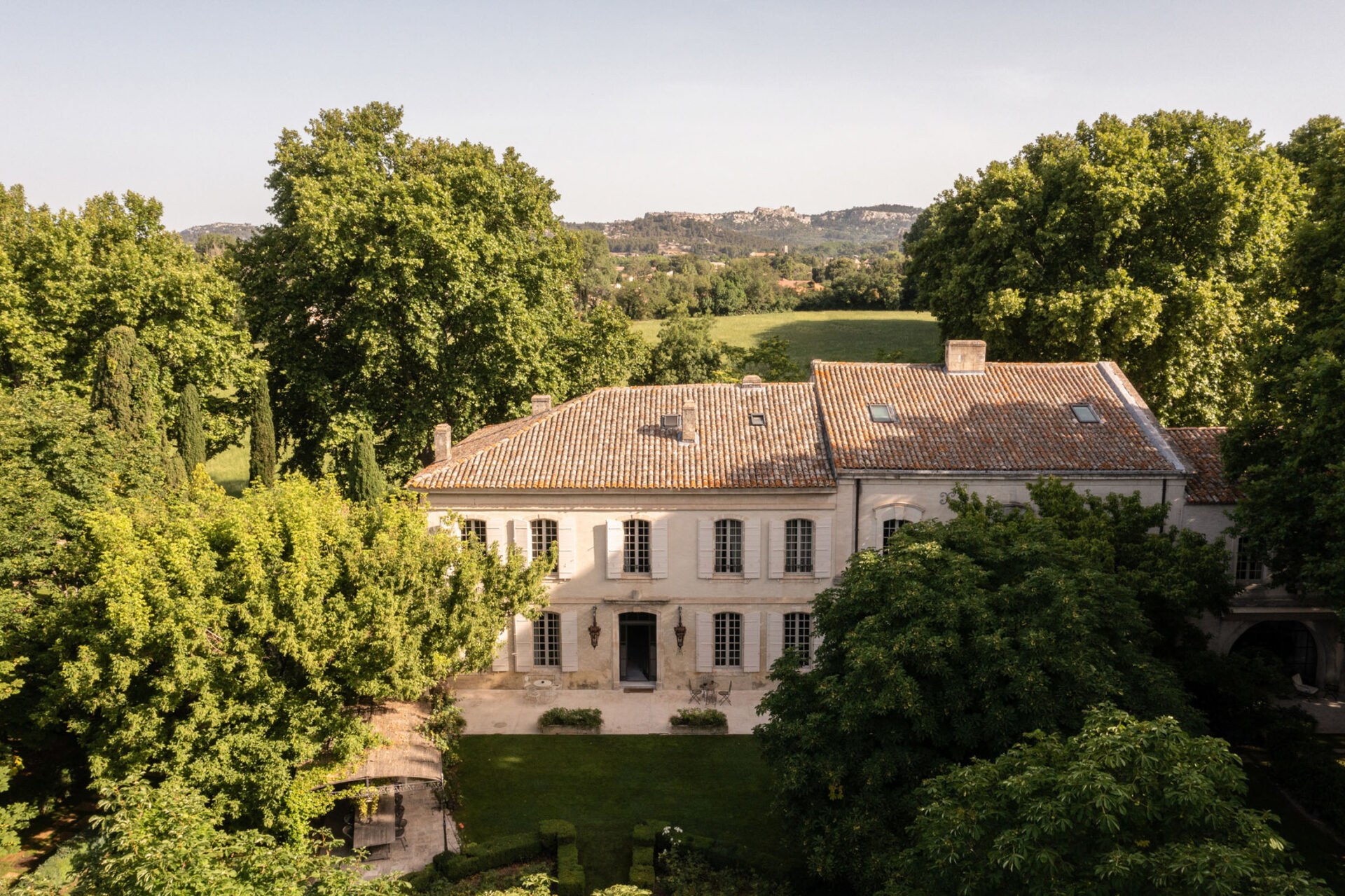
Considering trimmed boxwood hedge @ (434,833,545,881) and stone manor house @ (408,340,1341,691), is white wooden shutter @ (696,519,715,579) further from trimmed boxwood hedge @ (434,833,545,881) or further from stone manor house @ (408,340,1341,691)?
trimmed boxwood hedge @ (434,833,545,881)

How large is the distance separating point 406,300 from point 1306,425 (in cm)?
2813

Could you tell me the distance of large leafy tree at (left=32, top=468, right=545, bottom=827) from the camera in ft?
59.4

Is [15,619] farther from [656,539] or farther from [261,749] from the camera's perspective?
[656,539]

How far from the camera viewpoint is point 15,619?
794 inches

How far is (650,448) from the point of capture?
2894 centimetres

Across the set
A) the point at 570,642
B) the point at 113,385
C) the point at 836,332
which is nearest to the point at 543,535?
the point at 570,642

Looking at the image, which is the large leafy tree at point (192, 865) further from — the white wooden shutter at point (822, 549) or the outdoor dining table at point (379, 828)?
the white wooden shutter at point (822, 549)

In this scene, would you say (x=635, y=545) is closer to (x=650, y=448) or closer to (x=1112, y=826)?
(x=650, y=448)

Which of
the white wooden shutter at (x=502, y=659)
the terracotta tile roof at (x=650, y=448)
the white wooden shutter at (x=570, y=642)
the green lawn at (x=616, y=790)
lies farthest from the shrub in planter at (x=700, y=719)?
the terracotta tile roof at (x=650, y=448)

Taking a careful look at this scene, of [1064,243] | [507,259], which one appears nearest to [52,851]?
[507,259]

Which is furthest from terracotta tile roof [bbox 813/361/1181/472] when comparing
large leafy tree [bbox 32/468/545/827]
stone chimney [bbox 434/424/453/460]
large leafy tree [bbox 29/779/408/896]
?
large leafy tree [bbox 29/779/408/896]

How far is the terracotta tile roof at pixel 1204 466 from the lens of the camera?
2766 cm

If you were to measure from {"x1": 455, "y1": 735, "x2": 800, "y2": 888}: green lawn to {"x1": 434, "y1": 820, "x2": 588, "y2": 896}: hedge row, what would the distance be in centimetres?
52

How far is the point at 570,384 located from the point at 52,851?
23146 mm
